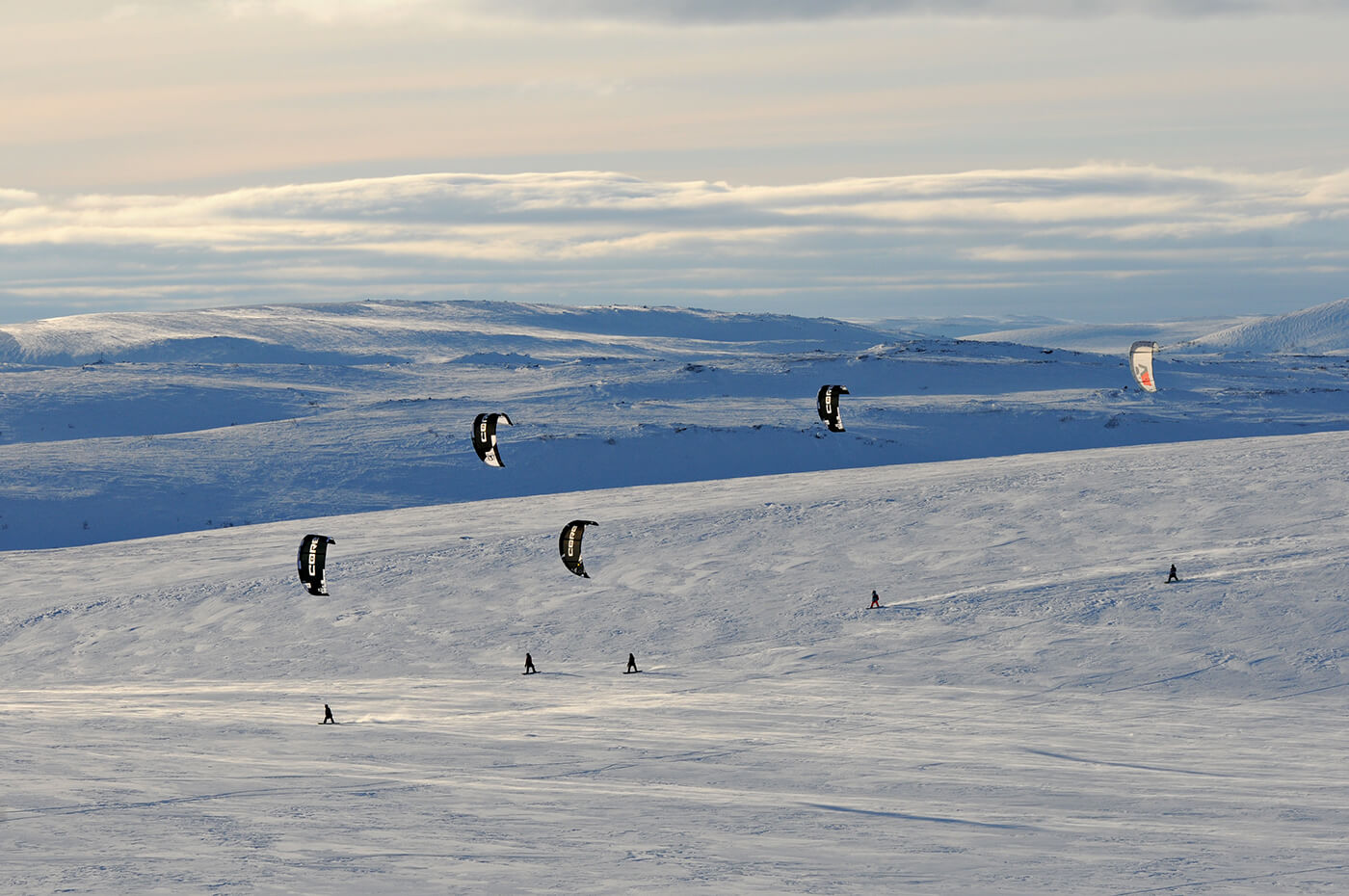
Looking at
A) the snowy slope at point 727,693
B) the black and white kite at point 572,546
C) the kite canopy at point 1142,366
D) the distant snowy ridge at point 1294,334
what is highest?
the distant snowy ridge at point 1294,334

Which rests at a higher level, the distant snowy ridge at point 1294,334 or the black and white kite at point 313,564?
the distant snowy ridge at point 1294,334

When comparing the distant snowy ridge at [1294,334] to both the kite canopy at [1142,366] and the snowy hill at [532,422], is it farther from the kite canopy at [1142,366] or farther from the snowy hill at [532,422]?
the kite canopy at [1142,366]

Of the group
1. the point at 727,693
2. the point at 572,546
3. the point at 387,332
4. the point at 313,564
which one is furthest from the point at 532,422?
the point at 387,332

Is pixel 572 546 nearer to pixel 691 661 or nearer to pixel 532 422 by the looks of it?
pixel 691 661

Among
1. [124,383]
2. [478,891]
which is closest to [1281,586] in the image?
[478,891]

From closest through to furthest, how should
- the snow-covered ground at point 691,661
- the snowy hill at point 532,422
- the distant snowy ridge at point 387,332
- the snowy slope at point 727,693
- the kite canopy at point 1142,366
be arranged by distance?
the snowy slope at point 727,693 → the snow-covered ground at point 691,661 → the kite canopy at point 1142,366 → the snowy hill at point 532,422 → the distant snowy ridge at point 387,332

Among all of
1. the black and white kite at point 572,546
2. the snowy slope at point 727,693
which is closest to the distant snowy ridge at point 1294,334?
the snowy slope at point 727,693

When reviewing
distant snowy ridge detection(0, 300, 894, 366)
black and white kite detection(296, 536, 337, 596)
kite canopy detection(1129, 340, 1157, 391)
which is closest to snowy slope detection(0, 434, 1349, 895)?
black and white kite detection(296, 536, 337, 596)

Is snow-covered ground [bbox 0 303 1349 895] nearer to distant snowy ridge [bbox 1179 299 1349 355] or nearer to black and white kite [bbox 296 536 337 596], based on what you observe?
black and white kite [bbox 296 536 337 596]
